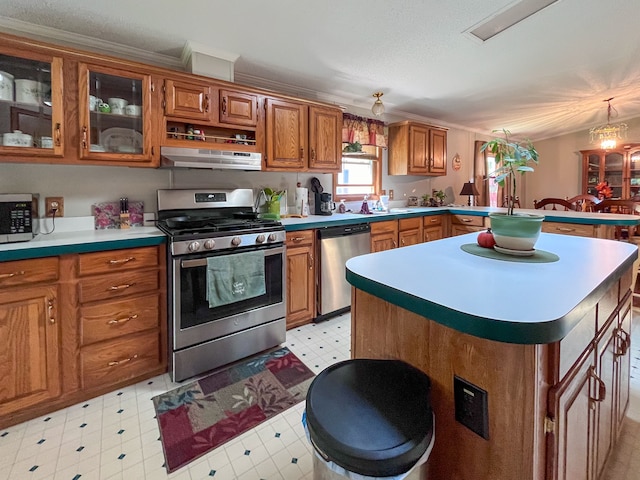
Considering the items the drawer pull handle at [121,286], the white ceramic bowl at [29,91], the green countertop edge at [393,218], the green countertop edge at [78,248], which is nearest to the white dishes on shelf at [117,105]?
the white ceramic bowl at [29,91]

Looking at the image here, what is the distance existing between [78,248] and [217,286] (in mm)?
774

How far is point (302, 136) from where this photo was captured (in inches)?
114

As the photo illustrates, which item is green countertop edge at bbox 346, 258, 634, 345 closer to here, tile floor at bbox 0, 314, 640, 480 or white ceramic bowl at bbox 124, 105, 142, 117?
tile floor at bbox 0, 314, 640, 480

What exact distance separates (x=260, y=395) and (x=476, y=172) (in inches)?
213

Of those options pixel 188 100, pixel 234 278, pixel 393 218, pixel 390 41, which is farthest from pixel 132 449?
pixel 390 41

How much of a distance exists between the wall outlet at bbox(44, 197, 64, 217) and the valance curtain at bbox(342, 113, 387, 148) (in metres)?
2.66

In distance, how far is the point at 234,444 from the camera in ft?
5.14

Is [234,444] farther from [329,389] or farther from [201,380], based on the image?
[329,389]

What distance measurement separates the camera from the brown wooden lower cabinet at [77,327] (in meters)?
1.61

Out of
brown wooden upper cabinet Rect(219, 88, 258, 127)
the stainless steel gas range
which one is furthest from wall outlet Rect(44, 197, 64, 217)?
brown wooden upper cabinet Rect(219, 88, 258, 127)

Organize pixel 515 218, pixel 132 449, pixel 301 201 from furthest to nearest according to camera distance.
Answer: pixel 301 201
pixel 132 449
pixel 515 218

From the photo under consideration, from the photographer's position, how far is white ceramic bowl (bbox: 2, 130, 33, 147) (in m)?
1.77

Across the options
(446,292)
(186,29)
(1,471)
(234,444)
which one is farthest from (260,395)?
(186,29)

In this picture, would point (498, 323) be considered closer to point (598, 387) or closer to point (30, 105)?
point (598, 387)
